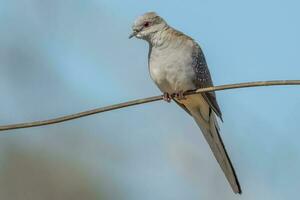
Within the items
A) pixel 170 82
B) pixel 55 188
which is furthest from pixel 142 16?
pixel 55 188

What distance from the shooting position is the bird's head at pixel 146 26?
24.5 ft

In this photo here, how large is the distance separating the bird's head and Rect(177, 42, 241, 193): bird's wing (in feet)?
1.10

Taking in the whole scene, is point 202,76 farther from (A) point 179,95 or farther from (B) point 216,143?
(B) point 216,143

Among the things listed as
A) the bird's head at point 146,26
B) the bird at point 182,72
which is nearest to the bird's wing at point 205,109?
the bird at point 182,72

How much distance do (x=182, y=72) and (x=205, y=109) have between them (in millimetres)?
481

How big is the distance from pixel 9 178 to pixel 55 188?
0.46 m

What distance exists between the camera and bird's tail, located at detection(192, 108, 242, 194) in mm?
6799

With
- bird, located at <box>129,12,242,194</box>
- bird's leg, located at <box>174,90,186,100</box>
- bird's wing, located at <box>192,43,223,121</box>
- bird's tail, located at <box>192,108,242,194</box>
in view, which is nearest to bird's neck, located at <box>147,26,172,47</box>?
bird, located at <box>129,12,242,194</box>

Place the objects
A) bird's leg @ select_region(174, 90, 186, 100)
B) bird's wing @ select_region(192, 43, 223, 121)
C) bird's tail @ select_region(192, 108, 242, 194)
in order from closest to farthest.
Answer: bird's tail @ select_region(192, 108, 242, 194) → bird's leg @ select_region(174, 90, 186, 100) → bird's wing @ select_region(192, 43, 223, 121)

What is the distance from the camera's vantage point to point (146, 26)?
24.7 feet

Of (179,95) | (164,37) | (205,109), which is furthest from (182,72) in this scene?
(205,109)

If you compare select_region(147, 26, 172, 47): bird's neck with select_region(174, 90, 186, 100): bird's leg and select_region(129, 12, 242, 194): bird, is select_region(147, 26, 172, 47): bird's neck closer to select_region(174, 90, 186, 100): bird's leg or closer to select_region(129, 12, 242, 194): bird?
select_region(129, 12, 242, 194): bird

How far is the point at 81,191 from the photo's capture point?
9.90m

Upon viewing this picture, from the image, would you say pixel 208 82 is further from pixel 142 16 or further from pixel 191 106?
pixel 142 16
